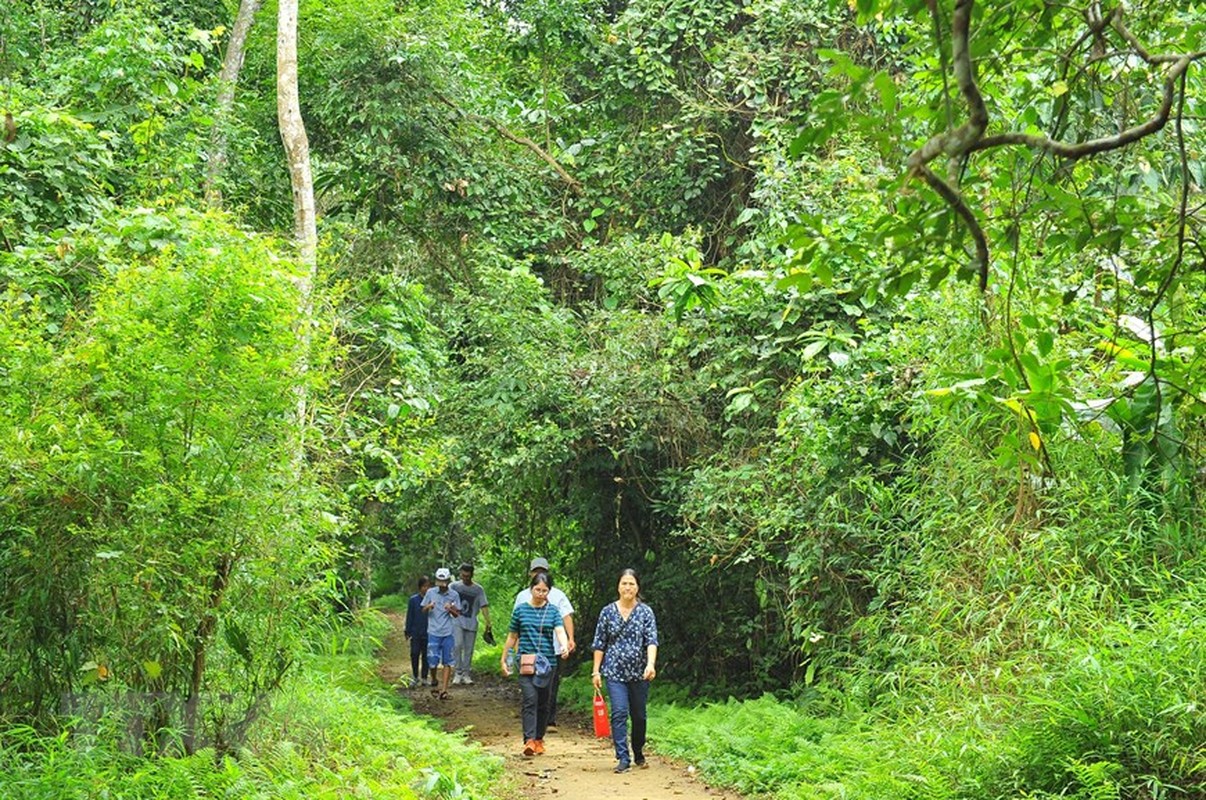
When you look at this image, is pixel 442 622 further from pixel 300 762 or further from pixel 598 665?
pixel 300 762

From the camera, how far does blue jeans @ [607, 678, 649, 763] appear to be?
11.0 m

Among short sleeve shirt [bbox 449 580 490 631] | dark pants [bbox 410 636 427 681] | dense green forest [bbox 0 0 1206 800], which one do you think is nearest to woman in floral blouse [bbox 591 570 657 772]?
dense green forest [bbox 0 0 1206 800]

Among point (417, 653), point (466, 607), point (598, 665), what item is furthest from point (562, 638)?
point (417, 653)

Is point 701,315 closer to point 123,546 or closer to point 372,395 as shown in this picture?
point 372,395

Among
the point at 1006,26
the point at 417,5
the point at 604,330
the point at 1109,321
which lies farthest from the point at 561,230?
the point at 1006,26

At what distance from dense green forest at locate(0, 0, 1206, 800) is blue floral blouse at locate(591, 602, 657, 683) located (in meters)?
1.04

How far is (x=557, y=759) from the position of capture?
470 inches

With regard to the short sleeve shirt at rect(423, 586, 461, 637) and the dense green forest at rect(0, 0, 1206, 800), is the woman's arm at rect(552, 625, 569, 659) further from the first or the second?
the short sleeve shirt at rect(423, 586, 461, 637)

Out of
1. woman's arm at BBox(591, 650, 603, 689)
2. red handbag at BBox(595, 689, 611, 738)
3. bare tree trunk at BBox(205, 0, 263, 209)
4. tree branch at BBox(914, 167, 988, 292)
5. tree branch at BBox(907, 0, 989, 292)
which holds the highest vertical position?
bare tree trunk at BBox(205, 0, 263, 209)

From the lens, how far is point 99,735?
23.8 feet

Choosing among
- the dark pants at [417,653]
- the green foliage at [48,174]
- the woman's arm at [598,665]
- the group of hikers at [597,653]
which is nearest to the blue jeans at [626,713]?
the group of hikers at [597,653]

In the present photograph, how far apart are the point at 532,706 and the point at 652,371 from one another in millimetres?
4530

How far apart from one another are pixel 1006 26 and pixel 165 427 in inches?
202

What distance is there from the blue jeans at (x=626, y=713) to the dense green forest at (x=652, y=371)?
60 centimetres
